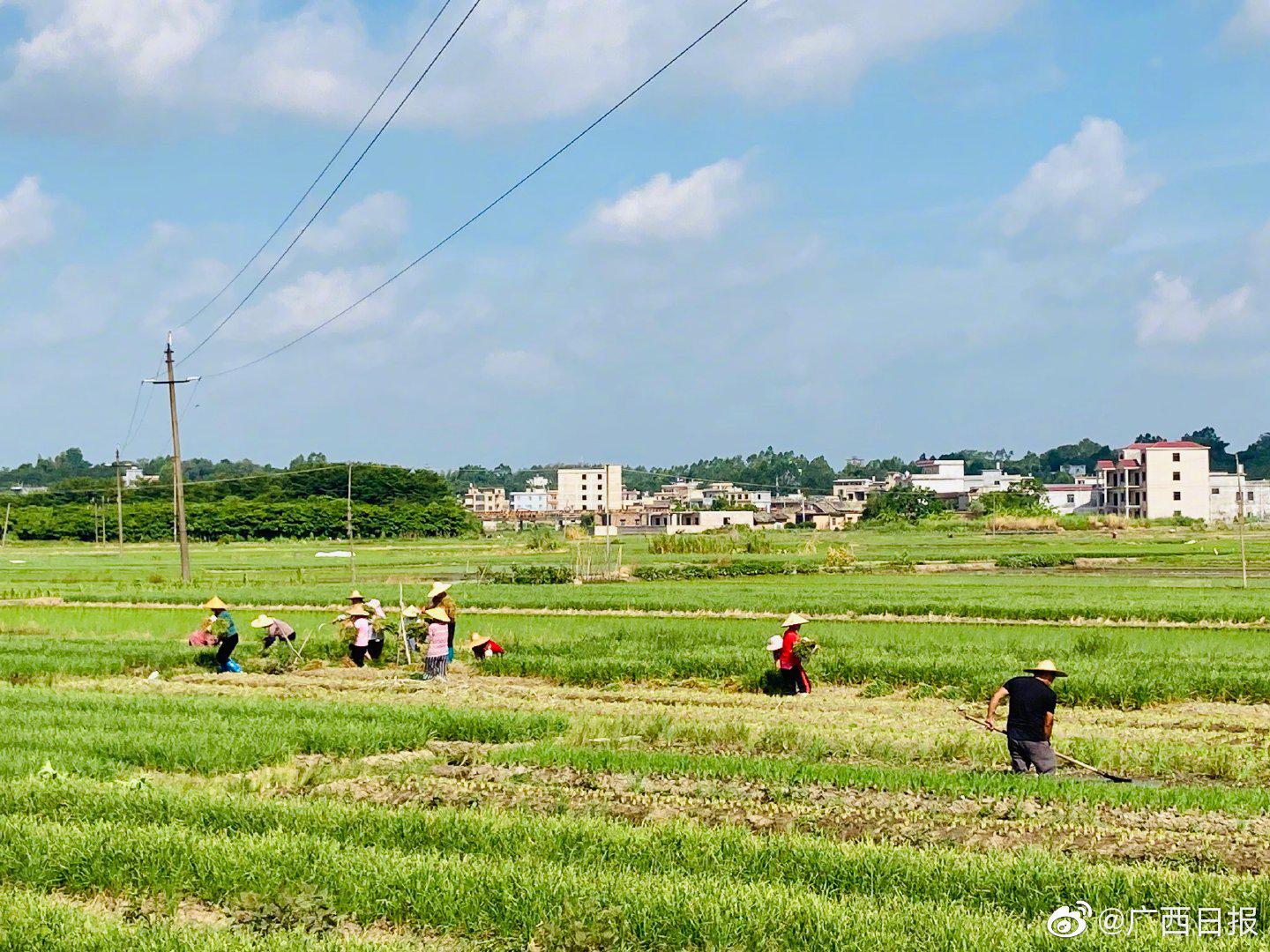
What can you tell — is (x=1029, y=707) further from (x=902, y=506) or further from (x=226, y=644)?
(x=902, y=506)

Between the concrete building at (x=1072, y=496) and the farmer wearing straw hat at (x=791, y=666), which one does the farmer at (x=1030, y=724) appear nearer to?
the farmer wearing straw hat at (x=791, y=666)

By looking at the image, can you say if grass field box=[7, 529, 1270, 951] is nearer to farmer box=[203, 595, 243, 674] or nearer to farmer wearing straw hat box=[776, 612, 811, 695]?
farmer box=[203, 595, 243, 674]

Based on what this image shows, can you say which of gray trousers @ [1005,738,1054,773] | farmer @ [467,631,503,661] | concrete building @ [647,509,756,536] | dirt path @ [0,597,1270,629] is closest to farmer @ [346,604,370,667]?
farmer @ [467,631,503,661]

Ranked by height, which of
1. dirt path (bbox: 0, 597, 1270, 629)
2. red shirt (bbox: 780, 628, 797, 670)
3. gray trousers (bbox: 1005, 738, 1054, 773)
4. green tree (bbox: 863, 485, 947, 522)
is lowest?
dirt path (bbox: 0, 597, 1270, 629)

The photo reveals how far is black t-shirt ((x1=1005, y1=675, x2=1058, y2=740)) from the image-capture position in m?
12.8

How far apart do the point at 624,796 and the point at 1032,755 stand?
153 inches

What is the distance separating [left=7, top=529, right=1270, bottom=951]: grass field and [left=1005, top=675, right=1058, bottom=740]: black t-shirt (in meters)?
0.62

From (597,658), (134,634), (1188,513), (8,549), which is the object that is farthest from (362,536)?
(597,658)

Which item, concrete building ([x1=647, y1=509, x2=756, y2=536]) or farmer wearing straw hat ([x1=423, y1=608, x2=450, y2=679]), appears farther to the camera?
concrete building ([x1=647, y1=509, x2=756, y2=536])

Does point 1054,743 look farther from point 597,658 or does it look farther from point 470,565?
point 470,565

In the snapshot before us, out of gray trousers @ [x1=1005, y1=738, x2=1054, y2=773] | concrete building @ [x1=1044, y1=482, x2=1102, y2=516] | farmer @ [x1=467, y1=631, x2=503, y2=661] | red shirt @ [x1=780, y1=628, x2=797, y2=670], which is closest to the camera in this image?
gray trousers @ [x1=1005, y1=738, x2=1054, y2=773]

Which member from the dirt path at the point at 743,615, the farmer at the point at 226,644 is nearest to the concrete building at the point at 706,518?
the dirt path at the point at 743,615

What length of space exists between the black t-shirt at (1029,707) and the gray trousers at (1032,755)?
50 mm

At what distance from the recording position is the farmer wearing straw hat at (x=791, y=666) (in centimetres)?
1998
